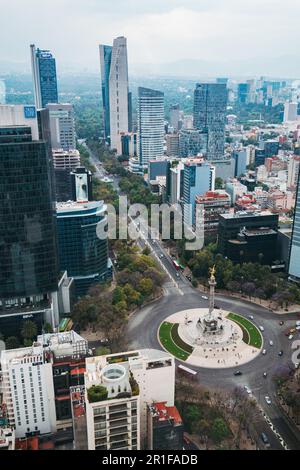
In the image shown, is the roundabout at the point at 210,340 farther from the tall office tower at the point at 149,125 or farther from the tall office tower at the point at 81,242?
the tall office tower at the point at 149,125

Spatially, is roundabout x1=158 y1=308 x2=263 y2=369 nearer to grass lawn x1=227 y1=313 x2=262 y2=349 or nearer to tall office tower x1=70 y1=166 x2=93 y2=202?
grass lawn x1=227 y1=313 x2=262 y2=349

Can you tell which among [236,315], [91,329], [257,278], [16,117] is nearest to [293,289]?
[257,278]

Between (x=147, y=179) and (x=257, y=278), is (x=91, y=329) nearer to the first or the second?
(x=257, y=278)

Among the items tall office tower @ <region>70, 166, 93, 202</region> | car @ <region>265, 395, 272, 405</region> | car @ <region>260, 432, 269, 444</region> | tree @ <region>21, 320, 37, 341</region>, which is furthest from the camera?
tall office tower @ <region>70, 166, 93, 202</region>

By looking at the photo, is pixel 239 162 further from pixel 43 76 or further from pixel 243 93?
pixel 243 93

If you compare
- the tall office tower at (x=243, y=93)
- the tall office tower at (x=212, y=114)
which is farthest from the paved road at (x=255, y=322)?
the tall office tower at (x=243, y=93)

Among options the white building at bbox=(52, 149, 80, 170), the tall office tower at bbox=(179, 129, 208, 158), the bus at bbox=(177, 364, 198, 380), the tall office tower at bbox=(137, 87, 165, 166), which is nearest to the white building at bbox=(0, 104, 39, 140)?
the bus at bbox=(177, 364, 198, 380)

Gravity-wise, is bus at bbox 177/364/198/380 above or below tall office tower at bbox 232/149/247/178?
below
